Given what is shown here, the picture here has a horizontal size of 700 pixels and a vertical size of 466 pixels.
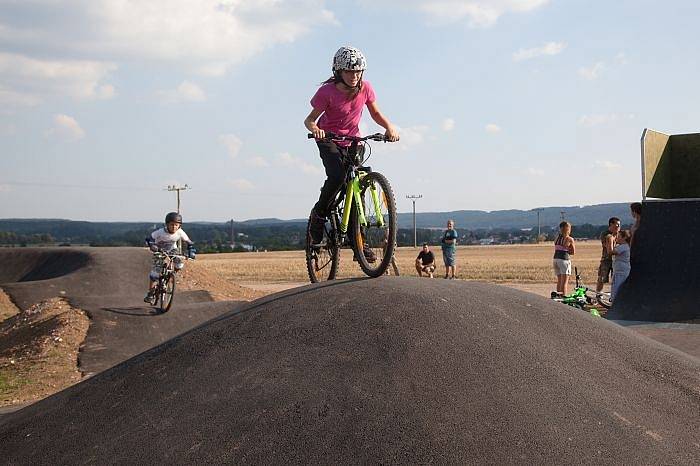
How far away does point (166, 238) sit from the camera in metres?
13.2

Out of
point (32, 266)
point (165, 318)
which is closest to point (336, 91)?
point (165, 318)

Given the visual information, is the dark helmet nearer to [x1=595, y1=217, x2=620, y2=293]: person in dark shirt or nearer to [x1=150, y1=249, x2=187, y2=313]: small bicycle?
[x1=150, y1=249, x2=187, y2=313]: small bicycle

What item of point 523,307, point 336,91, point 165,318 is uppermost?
point 336,91

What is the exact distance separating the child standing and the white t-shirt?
7319mm

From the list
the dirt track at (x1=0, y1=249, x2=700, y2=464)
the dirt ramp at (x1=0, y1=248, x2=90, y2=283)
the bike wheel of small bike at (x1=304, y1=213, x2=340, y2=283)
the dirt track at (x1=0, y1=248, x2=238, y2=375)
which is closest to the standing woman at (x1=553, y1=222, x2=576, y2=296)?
the dirt track at (x1=0, y1=248, x2=238, y2=375)

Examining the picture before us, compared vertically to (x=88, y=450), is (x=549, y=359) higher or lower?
higher

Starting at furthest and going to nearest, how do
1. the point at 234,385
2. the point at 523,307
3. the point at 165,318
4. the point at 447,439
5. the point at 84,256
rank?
the point at 84,256, the point at 165,318, the point at 523,307, the point at 234,385, the point at 447,439

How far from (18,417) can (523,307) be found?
169 inches

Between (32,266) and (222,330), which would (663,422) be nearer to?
(222,330)

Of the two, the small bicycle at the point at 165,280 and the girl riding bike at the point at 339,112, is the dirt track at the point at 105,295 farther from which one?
the girl riding bike at the point at 339,112

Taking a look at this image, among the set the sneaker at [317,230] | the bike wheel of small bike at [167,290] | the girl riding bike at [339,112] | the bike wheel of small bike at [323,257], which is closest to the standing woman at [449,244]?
the bike wheel of small bike at [167,290]

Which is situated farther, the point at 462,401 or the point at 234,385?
the point at 234,385

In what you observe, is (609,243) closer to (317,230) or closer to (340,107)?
(317,230)

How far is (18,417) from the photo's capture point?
6.38 metres
